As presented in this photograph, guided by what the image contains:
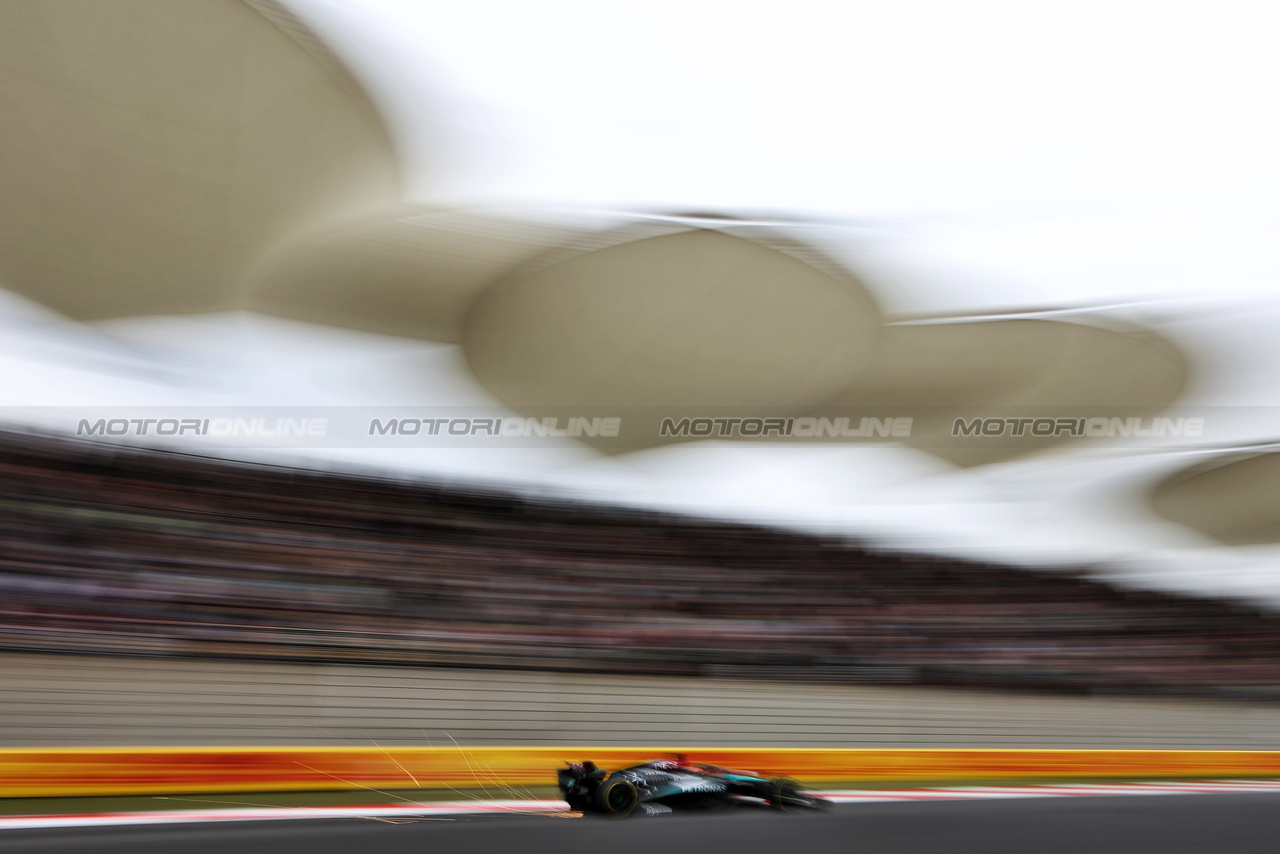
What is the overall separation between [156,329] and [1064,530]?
40.7 feet

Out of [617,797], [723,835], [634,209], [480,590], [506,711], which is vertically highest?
[634,209]

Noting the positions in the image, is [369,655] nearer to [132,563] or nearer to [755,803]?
[132,563]

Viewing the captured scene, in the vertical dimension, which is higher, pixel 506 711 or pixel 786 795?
pixel 506 711

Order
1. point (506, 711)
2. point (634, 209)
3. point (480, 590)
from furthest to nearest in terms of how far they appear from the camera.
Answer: point (480, 590) → point (506, 711) → point (634, 209)

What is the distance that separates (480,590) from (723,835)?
4.66m

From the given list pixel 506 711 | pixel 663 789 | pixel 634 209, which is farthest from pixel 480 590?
pixel 663 789

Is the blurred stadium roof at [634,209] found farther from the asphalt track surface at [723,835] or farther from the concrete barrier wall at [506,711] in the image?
the asphalt track surface at [723,835]

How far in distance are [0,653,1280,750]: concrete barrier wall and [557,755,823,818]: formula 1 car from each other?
2.20 m

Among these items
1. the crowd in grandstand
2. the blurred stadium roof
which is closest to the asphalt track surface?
the crowd in grandstand

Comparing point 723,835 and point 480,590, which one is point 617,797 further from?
point 480,590

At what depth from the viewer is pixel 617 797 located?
4.46m

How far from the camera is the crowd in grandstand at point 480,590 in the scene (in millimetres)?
6773

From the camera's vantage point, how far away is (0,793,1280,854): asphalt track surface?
12.2ft

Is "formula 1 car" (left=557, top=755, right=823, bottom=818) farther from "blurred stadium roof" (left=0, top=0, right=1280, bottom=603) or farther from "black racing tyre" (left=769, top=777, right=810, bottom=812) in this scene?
"blurred stadium roof" (left=0, top=0, right=1280, bottom=603)
